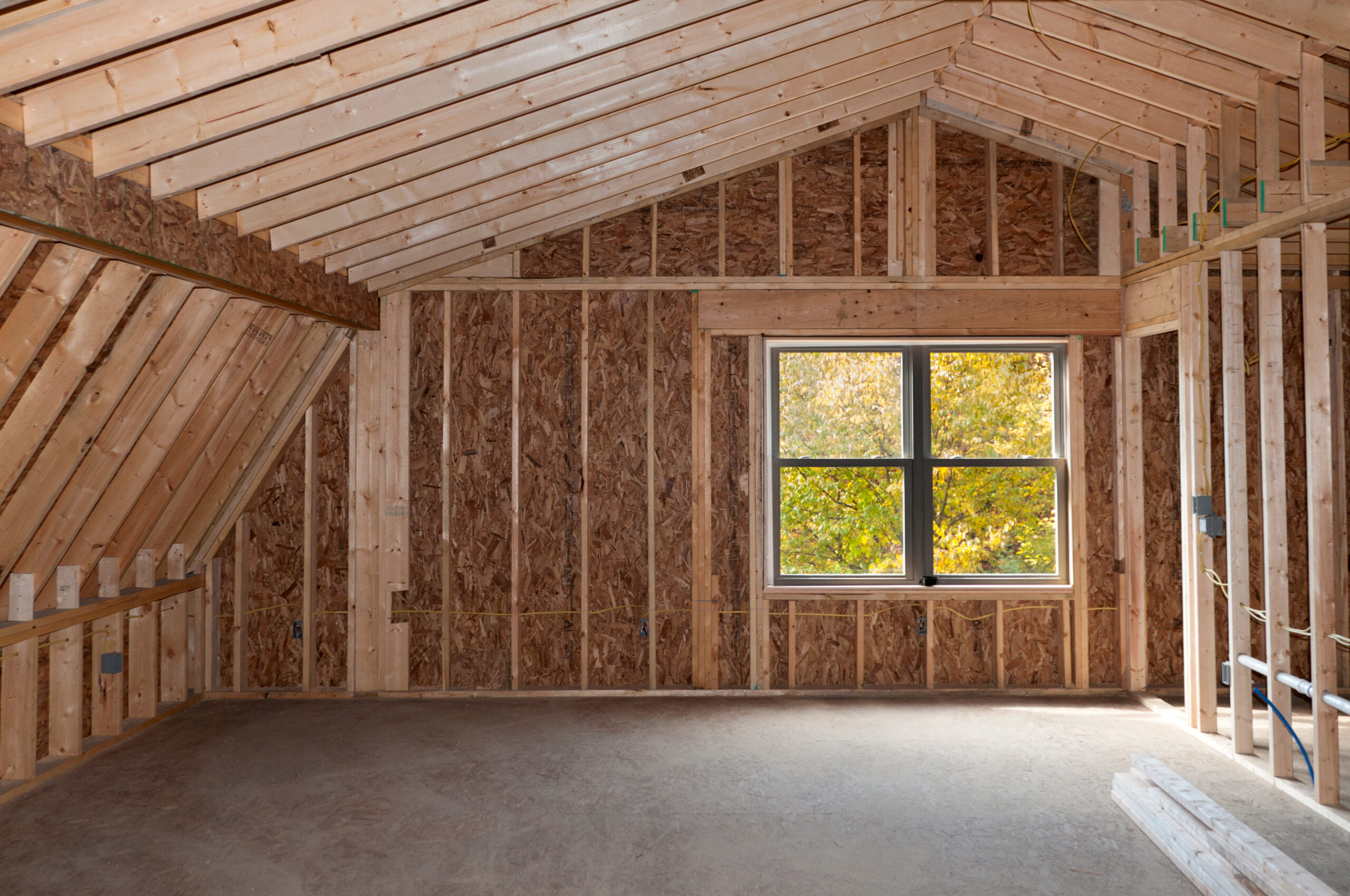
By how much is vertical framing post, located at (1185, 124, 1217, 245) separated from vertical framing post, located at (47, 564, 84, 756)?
613 centimetres

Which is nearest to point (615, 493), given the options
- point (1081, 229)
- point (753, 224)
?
point (753, 224)

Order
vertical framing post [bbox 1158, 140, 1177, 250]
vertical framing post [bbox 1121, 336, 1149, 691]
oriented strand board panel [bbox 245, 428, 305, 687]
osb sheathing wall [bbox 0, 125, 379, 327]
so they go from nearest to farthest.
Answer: osb sheathing wall [bbox 0, 125, 379, 327]
vertical framing post [bbox 1158, 140, 1177, 250]
vertical framing post [bbox 1121, 336, 1149, 691]
oriented strand board panel [bbox 245, 428, 305, 687]

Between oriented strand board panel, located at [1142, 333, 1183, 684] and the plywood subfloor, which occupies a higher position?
oriented strand board panel, located at [1142, 333, 1183, 684]

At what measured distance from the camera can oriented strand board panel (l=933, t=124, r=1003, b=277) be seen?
588 cm

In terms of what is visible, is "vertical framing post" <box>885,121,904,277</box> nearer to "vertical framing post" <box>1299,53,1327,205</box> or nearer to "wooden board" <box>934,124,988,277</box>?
"wooden board" <box>934,124,988,277</box>

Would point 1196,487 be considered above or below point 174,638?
above

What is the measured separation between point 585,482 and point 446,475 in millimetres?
927

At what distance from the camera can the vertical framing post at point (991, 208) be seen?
5.83 meters

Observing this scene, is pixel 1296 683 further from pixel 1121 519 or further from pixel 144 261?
pixel 144 261

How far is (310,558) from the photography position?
18.9ft

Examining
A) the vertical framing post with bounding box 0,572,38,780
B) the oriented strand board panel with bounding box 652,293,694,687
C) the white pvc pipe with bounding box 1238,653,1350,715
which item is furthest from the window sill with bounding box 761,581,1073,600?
the vertical framing post with bounding box 0,572,38,780

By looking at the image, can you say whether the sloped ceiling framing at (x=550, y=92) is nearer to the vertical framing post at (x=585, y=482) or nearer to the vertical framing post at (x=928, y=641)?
the vertical framing post at (x=585, y=482)

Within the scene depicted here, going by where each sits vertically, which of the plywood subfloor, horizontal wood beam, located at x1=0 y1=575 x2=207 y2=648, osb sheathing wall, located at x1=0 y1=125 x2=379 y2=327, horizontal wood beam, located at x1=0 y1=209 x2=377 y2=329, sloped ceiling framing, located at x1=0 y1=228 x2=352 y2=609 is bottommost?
the plywood subfloor

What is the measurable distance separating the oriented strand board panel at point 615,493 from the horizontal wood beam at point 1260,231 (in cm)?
320
